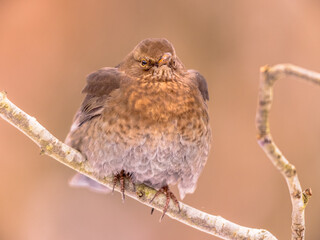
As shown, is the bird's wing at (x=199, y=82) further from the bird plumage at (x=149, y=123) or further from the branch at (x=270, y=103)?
the branch at (x=270, y=103)

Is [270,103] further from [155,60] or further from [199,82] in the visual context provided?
[199,82]

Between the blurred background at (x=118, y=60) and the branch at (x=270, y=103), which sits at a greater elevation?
the blurred background at (x=118, y=60)

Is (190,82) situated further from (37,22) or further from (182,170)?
(37,22)

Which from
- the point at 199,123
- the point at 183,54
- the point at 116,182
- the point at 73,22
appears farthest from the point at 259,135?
the point at 73,22

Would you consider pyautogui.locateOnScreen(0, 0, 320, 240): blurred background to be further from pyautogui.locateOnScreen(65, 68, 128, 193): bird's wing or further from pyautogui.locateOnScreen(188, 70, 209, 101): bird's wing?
pyautogui.locateOnScreen(65, 68, 128, 193): bird's wing

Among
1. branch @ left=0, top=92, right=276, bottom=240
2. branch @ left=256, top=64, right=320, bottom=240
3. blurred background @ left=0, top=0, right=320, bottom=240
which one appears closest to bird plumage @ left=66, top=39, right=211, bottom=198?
branch @ left=0, top=92, right=276, bottom=240

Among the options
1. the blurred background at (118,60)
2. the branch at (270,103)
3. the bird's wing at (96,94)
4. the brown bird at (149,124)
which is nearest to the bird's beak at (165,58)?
the brown bird at (149,124)

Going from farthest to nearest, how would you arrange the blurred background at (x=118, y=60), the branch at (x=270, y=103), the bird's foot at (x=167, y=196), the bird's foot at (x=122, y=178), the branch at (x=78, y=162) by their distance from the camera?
the blurred background at (x=118, y=60), the bird's foot at (x=122, y=178), the bird's foot at (x=167, y=196), the branch at (x=78, y=162), the branch at (x=270, y=103)
